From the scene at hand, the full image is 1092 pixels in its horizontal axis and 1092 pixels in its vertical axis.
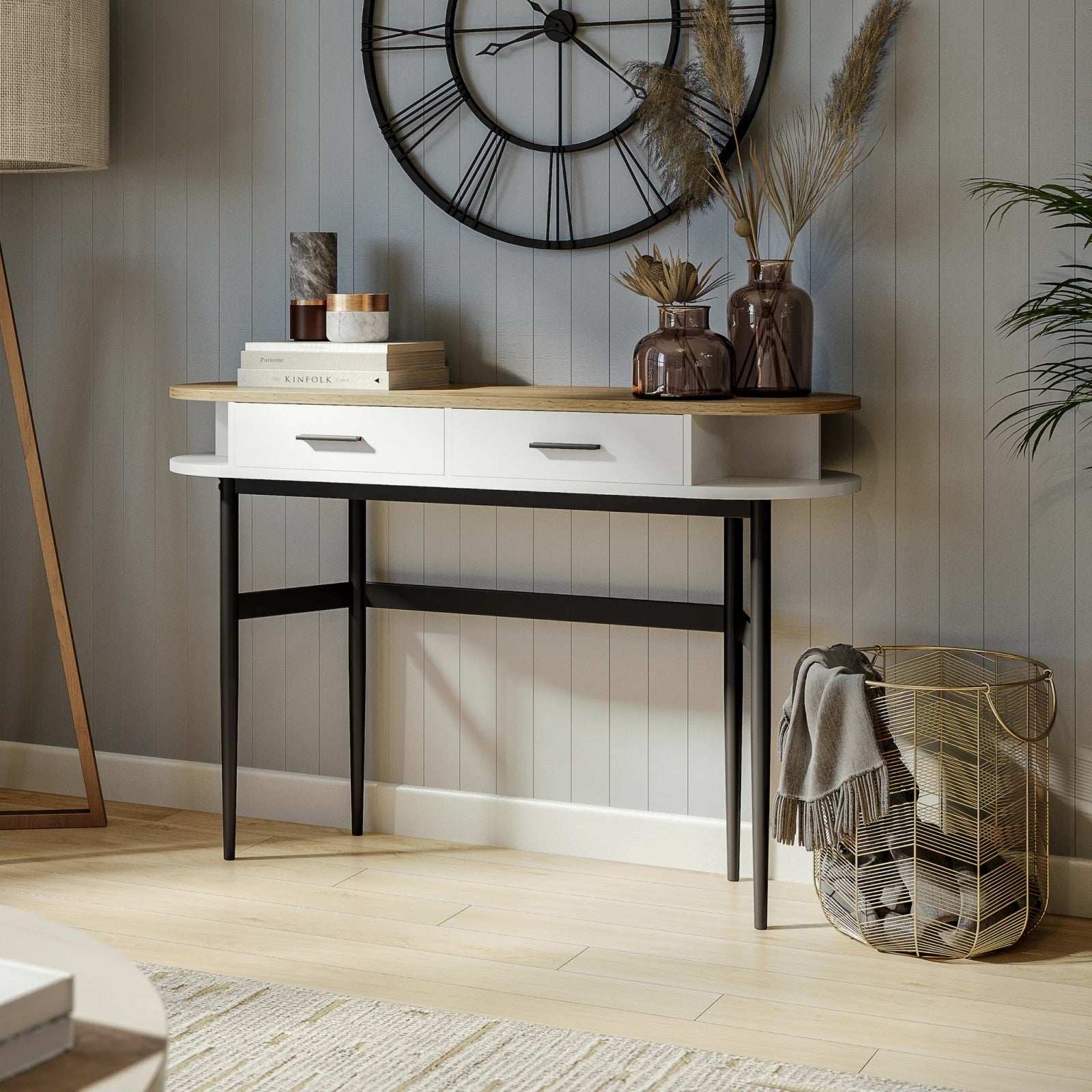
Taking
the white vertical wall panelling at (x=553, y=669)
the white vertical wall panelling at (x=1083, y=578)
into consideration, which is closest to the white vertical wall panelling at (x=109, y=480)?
the white vertical wall panelling at (x=553, y=669)

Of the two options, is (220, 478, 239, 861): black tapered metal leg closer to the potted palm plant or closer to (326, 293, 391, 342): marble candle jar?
(326, 293, 391, 342): marble candle jar

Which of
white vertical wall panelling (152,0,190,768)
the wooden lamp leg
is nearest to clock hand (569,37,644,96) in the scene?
white vertical wall panelling (152,0,190,768)

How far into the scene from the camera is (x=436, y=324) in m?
2.94

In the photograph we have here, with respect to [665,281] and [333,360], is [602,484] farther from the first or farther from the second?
[333,360]

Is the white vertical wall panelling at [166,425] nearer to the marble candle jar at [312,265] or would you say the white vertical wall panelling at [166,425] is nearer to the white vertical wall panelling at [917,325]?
the marble candle jar at [312,265]

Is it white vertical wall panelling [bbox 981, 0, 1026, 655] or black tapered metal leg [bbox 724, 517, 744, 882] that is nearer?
white vertical wall panelling [bbox 981, 0, 1026, 655]

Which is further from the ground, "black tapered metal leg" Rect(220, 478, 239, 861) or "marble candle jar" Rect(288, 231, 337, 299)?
"marble candle jar" Rect(288, 231, 337, 299)

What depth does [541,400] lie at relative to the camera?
97.7 inches

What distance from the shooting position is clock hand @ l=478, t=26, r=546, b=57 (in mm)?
2781

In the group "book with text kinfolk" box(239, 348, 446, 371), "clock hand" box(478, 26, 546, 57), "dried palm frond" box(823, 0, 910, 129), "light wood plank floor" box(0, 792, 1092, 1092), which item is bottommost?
"light wood plank floor" box(0, 792, 1092, 1092)

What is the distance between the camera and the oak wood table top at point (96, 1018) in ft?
3.33

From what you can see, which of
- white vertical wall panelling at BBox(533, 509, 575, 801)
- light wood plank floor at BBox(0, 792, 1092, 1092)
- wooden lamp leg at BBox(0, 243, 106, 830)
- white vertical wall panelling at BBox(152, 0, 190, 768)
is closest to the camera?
light wood plank floor at BBox(0, 792, 1092, 1092)

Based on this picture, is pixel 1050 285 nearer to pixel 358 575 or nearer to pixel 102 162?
pixel 358 575

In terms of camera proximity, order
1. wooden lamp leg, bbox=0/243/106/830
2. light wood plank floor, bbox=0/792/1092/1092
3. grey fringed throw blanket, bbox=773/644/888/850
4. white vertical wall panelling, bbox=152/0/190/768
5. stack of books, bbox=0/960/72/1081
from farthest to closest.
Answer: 1. white vertical wall panelling, bbox=152/0/190/768
2. wooden lamp leg, bbox=0/243/106/830
3. grey fringed throw blanket, bbox=773/644/888/850
4. light wood plank floor, bbox=0/792/1092/1092
5. stack of books, bbox=0/960/72/1081
